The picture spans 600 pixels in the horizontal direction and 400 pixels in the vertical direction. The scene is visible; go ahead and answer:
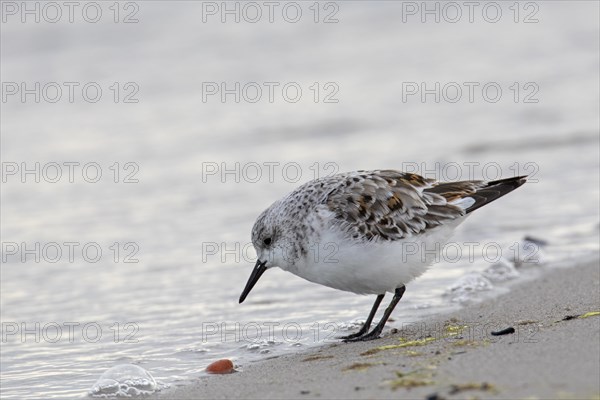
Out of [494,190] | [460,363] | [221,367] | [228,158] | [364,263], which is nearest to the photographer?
[460,363]

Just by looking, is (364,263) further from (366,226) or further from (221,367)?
(221,367)

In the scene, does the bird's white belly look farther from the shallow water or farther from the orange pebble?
the orange pebble

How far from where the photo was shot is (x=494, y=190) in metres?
6.68

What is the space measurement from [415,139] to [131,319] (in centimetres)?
578

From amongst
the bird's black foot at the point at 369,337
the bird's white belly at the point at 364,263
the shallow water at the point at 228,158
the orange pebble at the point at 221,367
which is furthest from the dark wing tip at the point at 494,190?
the orange pebble at the point at 221,367

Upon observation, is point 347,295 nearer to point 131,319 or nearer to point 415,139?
point 131,319

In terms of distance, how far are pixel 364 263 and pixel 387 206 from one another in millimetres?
471

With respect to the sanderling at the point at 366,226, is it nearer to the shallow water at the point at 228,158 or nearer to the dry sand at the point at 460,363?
the dry sand at the point at 460,363

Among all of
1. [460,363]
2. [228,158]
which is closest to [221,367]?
[460,363]

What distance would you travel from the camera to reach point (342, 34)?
56.5 feet

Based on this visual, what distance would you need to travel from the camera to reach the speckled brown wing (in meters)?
6.22

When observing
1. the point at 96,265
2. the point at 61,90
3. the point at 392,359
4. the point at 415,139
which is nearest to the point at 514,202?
the point at 415,139

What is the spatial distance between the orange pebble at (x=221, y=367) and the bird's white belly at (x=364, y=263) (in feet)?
2.57

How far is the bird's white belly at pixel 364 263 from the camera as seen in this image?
6102 mm
